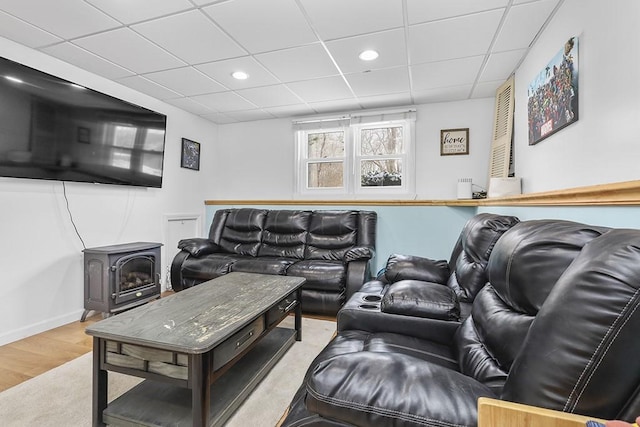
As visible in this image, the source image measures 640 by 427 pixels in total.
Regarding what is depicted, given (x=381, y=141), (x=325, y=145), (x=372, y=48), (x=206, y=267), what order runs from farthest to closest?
(x=325, y=145)
(x=381, y=141)
(x=206, y=267)
(x=372, y=48)

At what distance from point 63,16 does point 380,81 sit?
2617 mm

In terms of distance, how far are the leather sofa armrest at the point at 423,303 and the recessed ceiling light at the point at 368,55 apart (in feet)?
6.48

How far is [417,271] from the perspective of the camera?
236cm

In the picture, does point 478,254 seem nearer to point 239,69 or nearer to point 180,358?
point 180,358

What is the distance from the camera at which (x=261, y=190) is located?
15.3 feet

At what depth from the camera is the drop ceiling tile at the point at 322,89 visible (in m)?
3.21

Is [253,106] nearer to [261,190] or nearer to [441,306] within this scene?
[261,190]

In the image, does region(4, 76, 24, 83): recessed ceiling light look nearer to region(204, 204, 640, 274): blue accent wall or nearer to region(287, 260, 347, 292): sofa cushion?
region(287, 260, 347, 292): sofa cushion

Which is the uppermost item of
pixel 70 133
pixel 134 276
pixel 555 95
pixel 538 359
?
pixel 555 95

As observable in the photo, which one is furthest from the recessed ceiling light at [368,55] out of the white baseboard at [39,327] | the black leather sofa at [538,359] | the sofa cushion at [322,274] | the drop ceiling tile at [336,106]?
the white baseboard at [39,327]

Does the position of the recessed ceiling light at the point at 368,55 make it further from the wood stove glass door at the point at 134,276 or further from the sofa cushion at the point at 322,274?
the wood stove glass door at the point at 134,276

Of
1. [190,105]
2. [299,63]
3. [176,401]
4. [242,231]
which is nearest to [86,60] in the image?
[190,105]

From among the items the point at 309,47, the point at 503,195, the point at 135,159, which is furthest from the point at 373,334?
the point at 135,159

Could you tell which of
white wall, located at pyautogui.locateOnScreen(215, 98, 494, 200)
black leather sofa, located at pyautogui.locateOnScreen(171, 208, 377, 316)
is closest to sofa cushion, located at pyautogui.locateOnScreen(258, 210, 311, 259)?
black leather sofa, located at pyautogui.locateOnScreen(171, 208, 377, 316)
